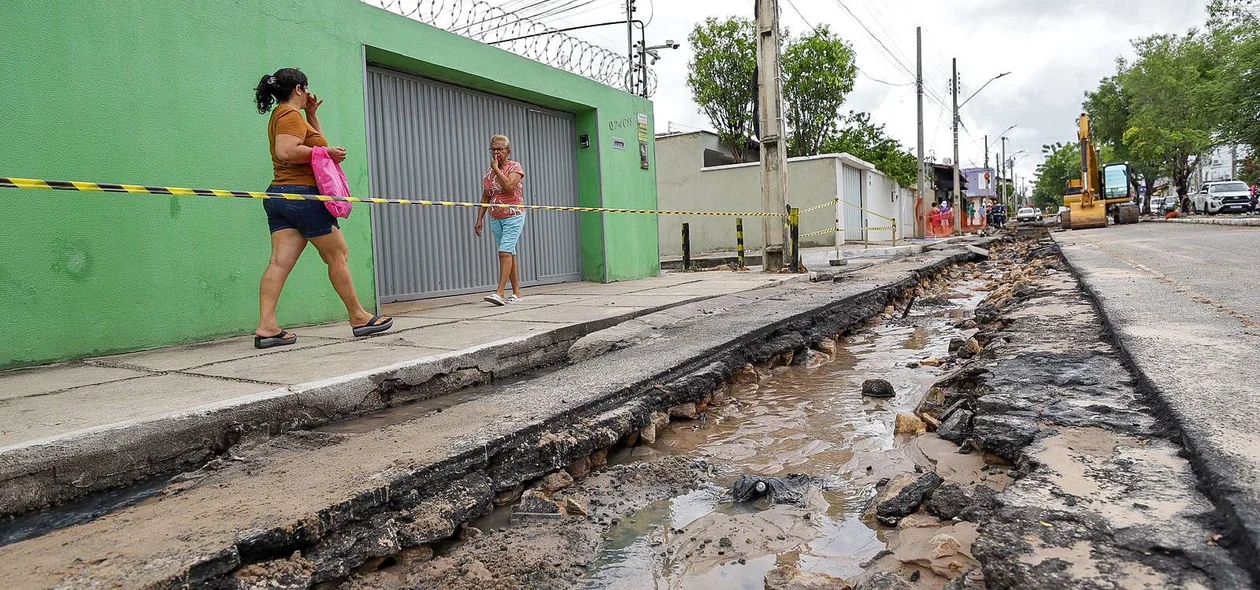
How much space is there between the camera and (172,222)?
14.1 feet

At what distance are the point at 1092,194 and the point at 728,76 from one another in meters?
12.2

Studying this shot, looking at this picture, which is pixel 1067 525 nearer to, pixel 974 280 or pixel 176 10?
pixel 176 10

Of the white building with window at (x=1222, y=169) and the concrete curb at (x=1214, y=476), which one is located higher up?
the white building with window at (x=1222, y=169)

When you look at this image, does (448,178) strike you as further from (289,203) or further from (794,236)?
(794,236)

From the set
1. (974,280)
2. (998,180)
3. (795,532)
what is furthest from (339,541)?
(998,180)

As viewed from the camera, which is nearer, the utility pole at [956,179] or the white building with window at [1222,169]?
the utility pole at [956,179]

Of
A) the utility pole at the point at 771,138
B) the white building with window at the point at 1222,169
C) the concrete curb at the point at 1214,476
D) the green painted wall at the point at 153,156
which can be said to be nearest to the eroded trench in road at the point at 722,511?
the concrete curb at the point at 1214,476

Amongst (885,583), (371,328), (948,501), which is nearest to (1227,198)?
(371,328)

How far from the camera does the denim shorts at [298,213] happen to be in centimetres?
397

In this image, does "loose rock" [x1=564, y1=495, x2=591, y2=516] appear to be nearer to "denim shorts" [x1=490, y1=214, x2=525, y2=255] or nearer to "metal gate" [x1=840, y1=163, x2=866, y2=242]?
"denim shorts" [x1=490, y1=214, x2=525, y2=255]

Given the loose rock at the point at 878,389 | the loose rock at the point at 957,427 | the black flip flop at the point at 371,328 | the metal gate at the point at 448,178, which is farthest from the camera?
the metal gate at the point at 448,178

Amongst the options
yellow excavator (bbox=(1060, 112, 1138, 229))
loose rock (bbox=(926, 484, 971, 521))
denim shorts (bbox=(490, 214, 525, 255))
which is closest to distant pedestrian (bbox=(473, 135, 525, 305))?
denim shorts (bbox=(490, 214, 525, 255))

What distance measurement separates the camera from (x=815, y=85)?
1039 inches

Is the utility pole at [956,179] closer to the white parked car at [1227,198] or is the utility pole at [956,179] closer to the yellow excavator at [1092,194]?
the yellow excavator at [1092,194]
